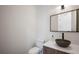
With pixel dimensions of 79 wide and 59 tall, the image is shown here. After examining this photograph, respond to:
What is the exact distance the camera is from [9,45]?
1.12 metres

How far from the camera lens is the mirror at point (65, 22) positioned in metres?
1.09

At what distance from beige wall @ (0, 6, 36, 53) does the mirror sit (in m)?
0.33

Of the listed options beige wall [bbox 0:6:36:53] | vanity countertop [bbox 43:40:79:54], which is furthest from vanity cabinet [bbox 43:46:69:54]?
beige wall [bbox 0:6:36:53]

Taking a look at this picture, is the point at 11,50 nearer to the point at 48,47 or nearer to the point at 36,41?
the point at 36,41

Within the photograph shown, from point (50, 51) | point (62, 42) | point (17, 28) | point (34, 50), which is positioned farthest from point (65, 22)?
point (17, 28)

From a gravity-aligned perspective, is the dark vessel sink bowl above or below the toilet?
above

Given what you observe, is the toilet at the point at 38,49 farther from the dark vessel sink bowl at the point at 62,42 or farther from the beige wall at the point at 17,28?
the dark vessel sink bowl at the point at 62,42

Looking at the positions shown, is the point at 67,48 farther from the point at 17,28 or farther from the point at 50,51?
the point at 17,28

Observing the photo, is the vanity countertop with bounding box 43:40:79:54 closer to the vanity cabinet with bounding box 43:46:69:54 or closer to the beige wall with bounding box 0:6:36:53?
the vanity cabinet with bounding box 43:46:69:54

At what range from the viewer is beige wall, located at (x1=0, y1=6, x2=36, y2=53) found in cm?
108

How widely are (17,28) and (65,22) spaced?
2.49ft

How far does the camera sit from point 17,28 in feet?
3.68

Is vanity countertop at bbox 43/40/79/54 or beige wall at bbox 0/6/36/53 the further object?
beige wall at bbox 0/6/36/53

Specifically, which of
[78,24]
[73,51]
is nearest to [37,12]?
[78,24]
